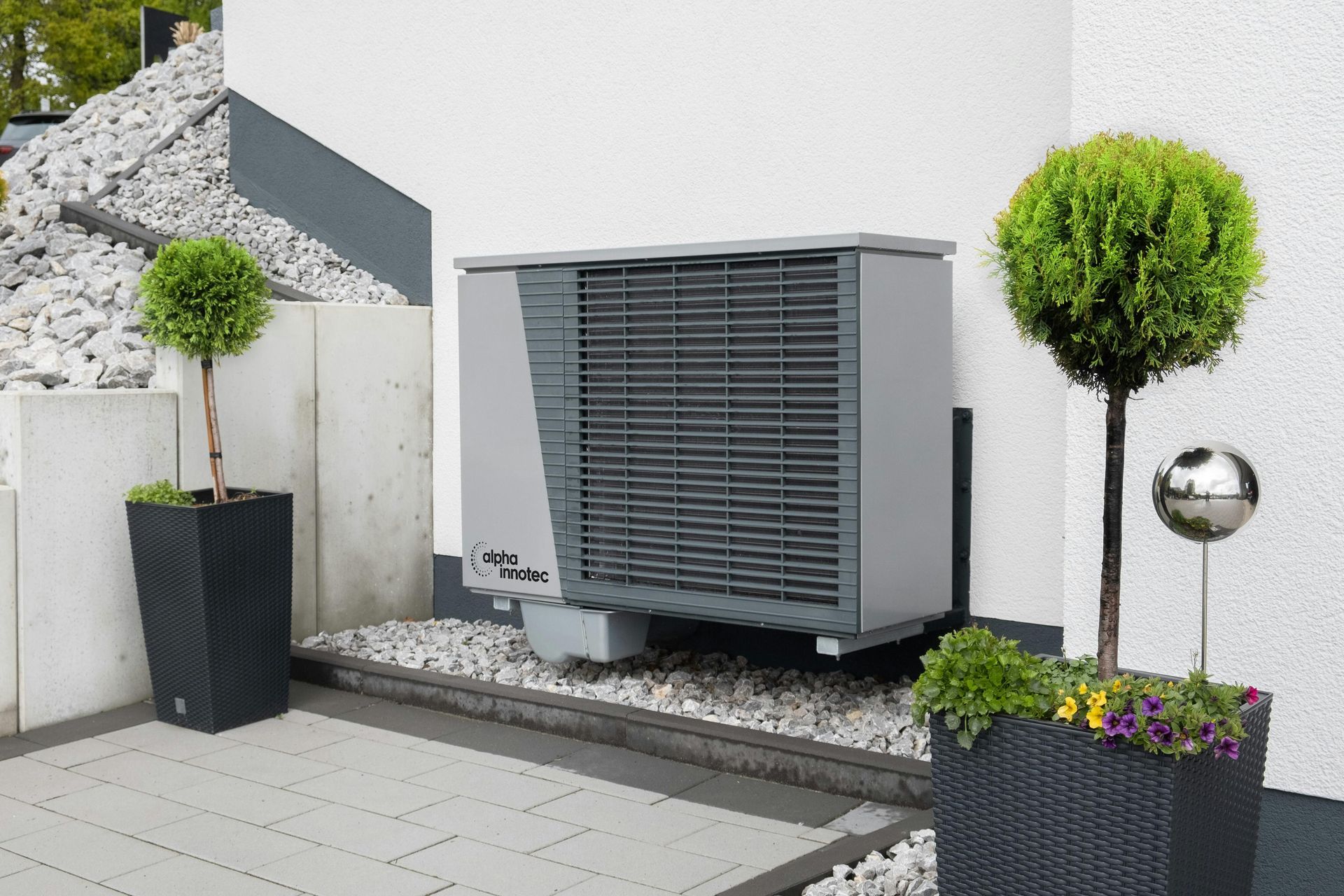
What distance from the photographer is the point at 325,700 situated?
5090 mm

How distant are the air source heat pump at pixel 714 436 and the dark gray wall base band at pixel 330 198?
1456 millimetres

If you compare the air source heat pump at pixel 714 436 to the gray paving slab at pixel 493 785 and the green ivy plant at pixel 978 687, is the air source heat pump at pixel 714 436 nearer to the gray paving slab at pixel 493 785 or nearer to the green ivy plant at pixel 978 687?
the gray paving slab at pixel 493 785

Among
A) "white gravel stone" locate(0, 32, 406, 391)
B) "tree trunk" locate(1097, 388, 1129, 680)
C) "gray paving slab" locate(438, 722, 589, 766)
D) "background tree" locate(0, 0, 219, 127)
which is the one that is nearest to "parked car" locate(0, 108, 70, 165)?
"white gravel stone" locate(0, 32, 406, 391)

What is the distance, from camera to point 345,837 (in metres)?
3.66

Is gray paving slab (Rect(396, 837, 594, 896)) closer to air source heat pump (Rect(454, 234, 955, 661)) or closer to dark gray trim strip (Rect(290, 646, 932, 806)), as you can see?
dark gray trim strip (Rect(290, 646, 932, 806))

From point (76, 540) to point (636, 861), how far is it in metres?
2.56

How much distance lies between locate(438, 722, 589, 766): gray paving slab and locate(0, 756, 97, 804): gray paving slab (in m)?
1.20

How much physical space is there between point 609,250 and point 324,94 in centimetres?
297

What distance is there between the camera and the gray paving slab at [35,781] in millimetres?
4016

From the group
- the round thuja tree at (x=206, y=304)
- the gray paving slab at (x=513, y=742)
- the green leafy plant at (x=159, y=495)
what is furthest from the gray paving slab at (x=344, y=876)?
the round thuja tree at (x=206, y=304)

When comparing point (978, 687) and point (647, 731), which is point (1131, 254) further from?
point (647, 731)

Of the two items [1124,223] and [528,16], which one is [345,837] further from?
[528,16]

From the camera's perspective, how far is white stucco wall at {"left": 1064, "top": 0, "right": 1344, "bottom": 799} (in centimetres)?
311

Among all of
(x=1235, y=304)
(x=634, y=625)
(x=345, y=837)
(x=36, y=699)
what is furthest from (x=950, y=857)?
(x=36, y=699)
